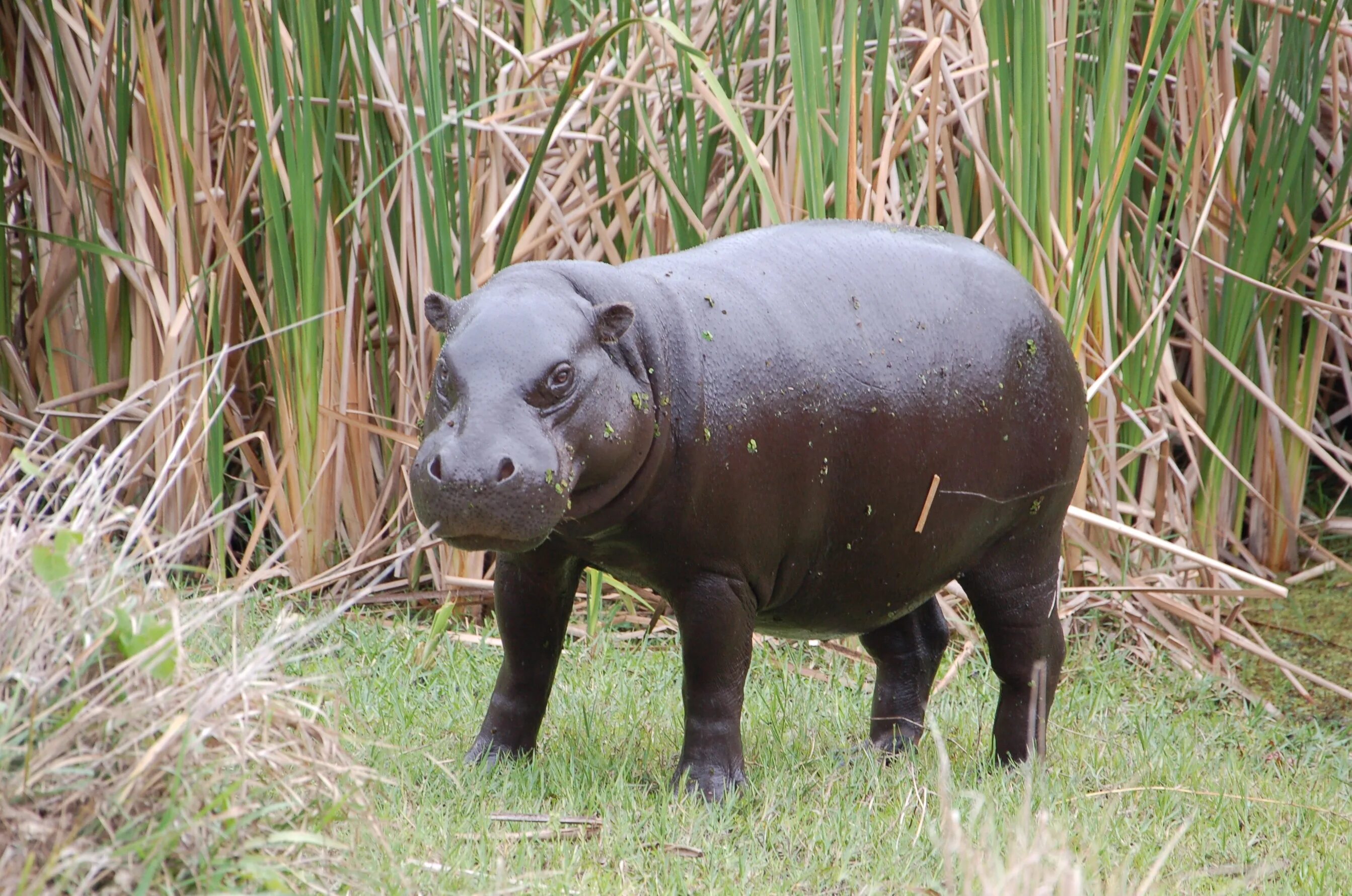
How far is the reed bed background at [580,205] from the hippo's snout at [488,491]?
60.2 inches

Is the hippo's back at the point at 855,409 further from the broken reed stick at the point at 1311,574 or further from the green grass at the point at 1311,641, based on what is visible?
the broken reed stick at the point at 1311,574

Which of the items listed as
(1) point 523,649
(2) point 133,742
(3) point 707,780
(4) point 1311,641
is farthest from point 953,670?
(2) point 133,742

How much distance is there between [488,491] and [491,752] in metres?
0.95

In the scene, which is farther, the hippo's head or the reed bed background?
the reed bed background

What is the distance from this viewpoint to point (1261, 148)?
16.4ft

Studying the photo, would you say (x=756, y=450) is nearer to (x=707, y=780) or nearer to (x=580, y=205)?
(x=707, y=780)

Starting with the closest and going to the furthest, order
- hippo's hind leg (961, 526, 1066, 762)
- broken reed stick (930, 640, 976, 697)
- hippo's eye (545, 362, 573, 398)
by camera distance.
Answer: hippo's eye (545, 362, 573, 398) → hippo's hind leg (961, 526, 1066, 762) → broken reed stick (930, 640, 976, 697)

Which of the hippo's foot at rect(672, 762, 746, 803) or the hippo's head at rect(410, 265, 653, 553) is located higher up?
the hippo's head at rect(410, 265, 653, 553)

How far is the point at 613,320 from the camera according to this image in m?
2.82

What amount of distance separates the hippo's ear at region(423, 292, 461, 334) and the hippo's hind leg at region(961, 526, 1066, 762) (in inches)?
52.0

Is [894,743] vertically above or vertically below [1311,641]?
above

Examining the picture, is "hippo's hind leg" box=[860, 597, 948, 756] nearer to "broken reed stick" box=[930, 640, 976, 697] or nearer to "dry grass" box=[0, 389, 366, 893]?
"broken reed stick" box=[930, 640, 976, 697]

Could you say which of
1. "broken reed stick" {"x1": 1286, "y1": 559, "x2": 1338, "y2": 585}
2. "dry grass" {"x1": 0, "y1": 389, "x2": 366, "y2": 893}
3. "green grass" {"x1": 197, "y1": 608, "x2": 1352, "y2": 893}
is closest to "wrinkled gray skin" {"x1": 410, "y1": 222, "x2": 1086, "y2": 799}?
"green grass" {"x1": 197, "y1": 608, "x2": 1352, "y2": 893}

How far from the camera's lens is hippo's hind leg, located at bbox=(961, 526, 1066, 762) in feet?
11.5
